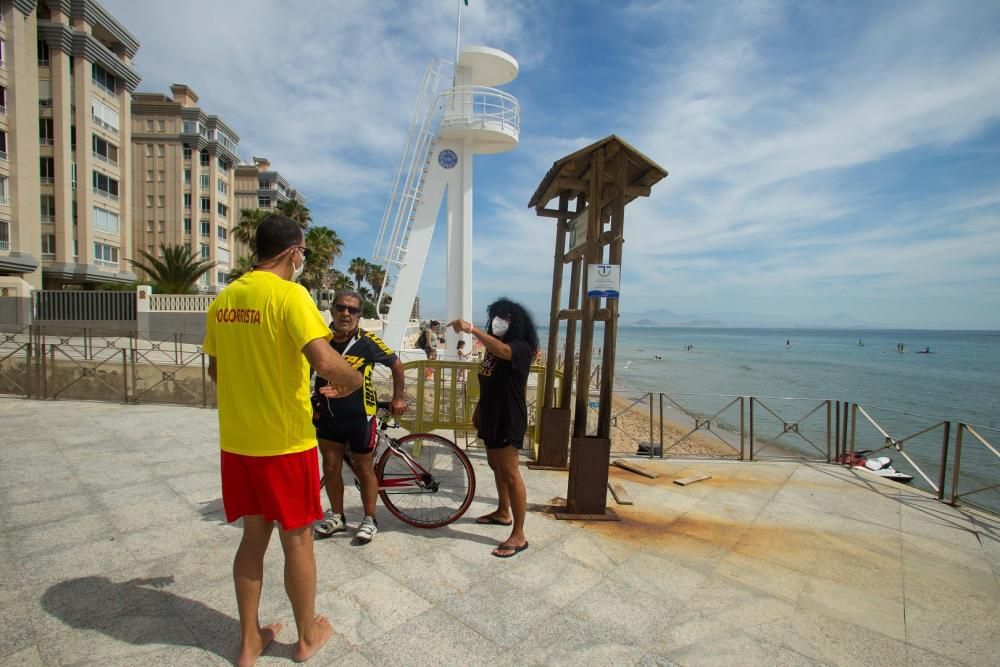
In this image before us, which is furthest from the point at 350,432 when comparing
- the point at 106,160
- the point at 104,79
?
the point at 104,79

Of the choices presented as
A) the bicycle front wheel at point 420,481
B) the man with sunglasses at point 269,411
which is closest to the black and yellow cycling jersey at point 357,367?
the bicycle front wheel at point 420,481

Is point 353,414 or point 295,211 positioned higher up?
point 295,211

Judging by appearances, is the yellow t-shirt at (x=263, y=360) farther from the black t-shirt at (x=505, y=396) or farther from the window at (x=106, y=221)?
the window at (x=106, y=221)

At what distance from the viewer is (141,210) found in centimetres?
4450

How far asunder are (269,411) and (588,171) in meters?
4.06

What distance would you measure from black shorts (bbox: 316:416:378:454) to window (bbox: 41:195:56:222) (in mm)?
37117

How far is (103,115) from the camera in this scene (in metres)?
31.6

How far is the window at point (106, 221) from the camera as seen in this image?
104 ft

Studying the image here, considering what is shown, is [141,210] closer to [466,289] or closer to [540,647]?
[466,289]

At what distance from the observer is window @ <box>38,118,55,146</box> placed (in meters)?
29.1

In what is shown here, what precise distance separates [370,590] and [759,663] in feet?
6.93

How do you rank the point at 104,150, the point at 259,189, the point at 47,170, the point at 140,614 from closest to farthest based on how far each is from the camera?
the point at 140,614 → the point at 47,170 → the point at 104,150 → the point at 259,189

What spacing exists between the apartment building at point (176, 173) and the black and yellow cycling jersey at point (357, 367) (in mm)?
45384

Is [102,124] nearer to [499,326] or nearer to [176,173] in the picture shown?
[176,173]
